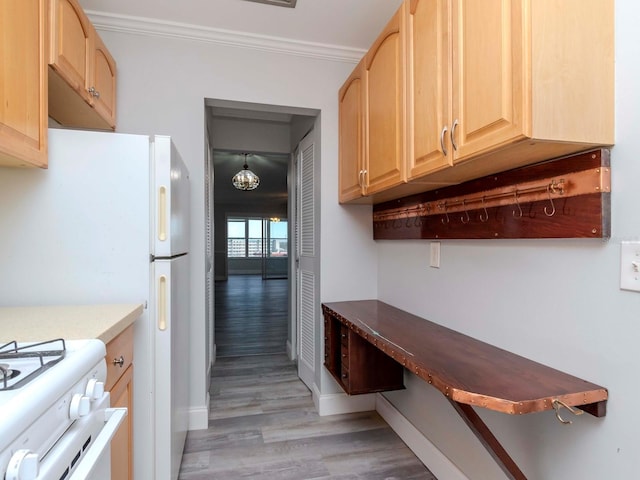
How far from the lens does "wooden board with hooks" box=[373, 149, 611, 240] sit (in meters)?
1.01

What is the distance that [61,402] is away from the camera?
74cm

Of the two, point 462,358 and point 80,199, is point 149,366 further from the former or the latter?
point 462,358

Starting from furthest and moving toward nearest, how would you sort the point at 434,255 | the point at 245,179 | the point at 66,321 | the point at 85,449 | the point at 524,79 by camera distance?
1. the point at 245,179
2. the point at 434,255
3. the point at 66,321
4. the point at 524,79
5. the point at 85,449

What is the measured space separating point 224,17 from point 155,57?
0.51 metres

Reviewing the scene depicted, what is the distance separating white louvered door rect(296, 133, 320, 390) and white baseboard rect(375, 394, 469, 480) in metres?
0.62

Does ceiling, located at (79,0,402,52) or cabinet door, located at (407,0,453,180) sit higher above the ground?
ceiling, located at (79,0,402,52)

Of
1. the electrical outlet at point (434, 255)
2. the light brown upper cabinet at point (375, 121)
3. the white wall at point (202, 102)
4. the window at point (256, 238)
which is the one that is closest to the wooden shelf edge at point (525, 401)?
the electrical outlet at point (434, 255)

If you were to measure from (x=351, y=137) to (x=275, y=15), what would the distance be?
836 mm

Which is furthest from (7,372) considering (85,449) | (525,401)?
(525,401)

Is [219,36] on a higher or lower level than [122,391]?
→ higher

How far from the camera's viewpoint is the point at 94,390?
860 millimetres

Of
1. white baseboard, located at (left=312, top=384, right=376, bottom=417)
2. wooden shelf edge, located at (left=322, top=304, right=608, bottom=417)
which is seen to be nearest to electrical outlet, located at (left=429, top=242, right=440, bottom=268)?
wooden shelf edge, located at (left=322, top=304, right=608, bottom=417)

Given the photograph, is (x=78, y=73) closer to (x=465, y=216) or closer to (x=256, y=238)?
(x=465, y=216)

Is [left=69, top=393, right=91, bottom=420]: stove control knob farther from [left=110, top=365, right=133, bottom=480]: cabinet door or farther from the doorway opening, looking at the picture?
the doorway opening
